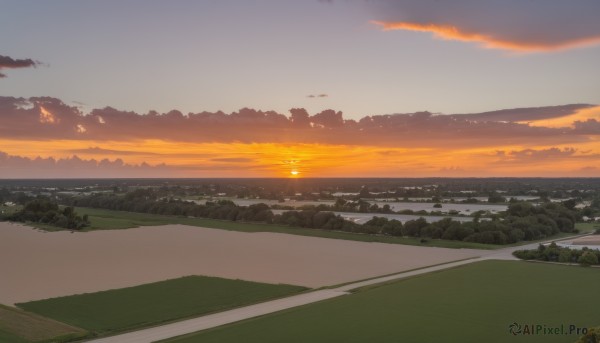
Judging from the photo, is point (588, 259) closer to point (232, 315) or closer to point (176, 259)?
point (232, 315)

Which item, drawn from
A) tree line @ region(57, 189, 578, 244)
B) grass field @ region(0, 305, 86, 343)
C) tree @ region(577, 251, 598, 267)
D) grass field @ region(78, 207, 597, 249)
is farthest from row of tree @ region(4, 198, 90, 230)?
tree @ region(577, 251, 598, 267)

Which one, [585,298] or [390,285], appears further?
[390,285]

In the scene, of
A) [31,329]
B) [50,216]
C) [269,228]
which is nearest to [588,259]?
[31,329]

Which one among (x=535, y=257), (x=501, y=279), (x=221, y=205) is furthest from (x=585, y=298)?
(x=221, y=205)

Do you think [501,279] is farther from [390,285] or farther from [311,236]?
[311,236]

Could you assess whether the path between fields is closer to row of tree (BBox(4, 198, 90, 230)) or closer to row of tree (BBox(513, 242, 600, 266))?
row of tree (BBox(513, 242, 600, 266))
